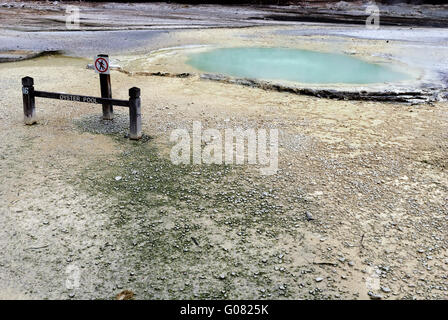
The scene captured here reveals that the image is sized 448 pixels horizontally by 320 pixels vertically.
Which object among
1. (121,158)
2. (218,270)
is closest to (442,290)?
(218,270)

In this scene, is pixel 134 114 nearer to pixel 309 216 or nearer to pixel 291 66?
pixel 309 216

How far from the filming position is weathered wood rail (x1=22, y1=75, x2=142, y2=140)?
5.39 metres

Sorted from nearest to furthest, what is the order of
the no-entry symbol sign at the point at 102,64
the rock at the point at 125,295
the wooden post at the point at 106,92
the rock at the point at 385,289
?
the rock at the point at 125,295, the rock at the point at 385,289, the no-entry symbol sign at the point at 102,64, the wooden post at the point at 106,92

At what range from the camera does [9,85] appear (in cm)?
823

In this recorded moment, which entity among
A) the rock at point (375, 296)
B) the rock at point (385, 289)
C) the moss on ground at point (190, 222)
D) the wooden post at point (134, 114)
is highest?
the wooden post at point (134, 114)

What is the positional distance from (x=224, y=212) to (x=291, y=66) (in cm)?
759

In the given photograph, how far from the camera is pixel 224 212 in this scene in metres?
3.97

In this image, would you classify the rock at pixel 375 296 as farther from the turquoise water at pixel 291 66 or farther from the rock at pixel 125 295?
the turquoise water at pixel 291 66

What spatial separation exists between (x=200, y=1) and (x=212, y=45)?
77.1 feet

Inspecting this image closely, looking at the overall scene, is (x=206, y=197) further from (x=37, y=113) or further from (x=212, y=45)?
(x=212, y=45)

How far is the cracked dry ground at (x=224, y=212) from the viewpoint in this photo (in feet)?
10.3
